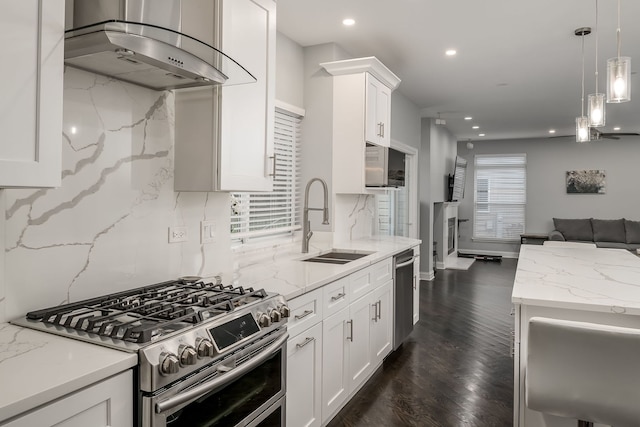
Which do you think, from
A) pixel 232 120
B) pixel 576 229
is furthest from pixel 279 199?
pixel 576 229

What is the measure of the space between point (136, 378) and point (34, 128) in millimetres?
778

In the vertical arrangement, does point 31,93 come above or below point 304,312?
above

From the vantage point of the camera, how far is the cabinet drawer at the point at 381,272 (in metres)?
3.22

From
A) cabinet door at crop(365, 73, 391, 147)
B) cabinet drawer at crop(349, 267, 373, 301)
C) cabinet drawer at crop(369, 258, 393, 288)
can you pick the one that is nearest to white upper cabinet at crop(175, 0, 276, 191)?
cabinet drawer at crop(349, 267, 373, 301)

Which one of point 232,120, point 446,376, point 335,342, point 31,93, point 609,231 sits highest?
point 232,120

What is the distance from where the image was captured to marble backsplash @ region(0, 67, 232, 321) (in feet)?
5.28

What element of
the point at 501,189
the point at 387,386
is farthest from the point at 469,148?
the point at 387,386

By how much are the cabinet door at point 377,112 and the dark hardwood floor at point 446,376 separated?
1.95 metres

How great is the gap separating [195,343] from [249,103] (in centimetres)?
132

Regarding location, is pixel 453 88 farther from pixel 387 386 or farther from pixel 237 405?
pixel 237 405

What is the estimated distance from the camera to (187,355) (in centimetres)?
135

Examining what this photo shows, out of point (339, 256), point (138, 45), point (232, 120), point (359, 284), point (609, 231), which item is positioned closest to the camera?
point (138, 45)

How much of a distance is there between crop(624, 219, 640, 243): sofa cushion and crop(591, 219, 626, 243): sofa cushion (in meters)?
0.07

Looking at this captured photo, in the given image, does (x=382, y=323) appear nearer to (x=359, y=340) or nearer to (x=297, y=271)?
(x=359, y=340)
